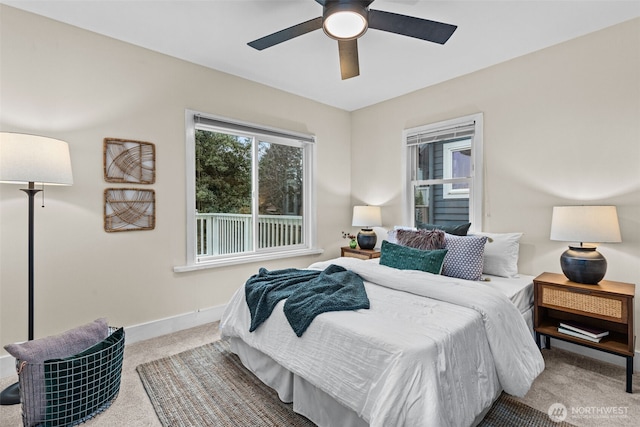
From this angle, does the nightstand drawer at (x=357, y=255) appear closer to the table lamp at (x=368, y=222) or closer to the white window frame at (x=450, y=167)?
the table lamp at (x=368, y=222)

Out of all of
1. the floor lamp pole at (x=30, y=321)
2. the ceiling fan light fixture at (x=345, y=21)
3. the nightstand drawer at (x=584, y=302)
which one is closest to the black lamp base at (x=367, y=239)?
the nightstand drawer at (x=584, y=302)

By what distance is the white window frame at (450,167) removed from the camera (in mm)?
3475

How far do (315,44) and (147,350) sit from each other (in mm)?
3000

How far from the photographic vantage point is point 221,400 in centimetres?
198

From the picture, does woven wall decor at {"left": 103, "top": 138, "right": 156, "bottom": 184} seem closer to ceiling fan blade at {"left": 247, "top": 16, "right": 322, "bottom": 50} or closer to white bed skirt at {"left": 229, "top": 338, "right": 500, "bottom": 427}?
ceiling fan blade at {"left": 247, "top": 16, "right": 322, "bottom": 50}

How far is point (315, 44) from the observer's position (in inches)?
109

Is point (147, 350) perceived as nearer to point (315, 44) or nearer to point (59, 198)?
point (59, 198)

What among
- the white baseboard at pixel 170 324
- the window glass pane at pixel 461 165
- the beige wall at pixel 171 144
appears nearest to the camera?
the beige wall at pixel 171 144

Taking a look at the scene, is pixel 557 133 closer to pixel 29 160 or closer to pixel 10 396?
pixel 29 160

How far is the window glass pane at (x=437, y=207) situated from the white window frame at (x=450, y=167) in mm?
38

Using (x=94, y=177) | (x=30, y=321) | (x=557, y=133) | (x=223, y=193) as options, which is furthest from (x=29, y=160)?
(x=557, y=133)

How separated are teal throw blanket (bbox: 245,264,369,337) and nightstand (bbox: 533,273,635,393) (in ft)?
4.79

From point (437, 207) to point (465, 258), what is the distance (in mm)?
1195

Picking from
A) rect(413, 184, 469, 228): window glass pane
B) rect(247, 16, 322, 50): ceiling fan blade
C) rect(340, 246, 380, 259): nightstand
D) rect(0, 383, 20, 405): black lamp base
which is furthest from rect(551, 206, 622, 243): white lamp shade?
rect(0, 383, 20, 405): black lamp base
